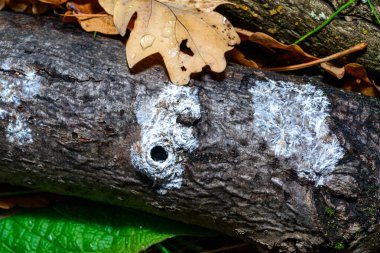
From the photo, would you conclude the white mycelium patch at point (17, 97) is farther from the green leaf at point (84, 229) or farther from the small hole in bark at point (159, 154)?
the green leaf at point (84, 229)

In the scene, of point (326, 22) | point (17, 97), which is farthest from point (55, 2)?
point (326, 22)

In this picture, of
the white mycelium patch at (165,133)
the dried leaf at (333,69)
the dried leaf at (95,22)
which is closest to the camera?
the white mycelium patch at (165,133)

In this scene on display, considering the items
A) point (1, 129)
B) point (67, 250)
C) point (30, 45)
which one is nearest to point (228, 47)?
point (30, 45)

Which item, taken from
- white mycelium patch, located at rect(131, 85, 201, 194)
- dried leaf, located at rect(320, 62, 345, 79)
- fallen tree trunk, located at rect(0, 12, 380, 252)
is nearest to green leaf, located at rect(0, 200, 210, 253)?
fallen tree trunk, located at rect(0, 12, 380, 252)

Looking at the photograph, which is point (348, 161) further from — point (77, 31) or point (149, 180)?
point (77, 31)

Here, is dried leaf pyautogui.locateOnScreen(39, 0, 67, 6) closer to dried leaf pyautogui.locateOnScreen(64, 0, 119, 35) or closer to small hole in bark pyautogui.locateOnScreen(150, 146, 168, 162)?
dried leaf pyautogui.locateOnScreen(64, 0, 119, 35)

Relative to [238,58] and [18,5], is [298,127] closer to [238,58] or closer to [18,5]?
[238,58]

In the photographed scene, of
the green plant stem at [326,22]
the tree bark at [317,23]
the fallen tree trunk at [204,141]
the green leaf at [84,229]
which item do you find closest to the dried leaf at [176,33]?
the fallen tree trunk at [204,141]
